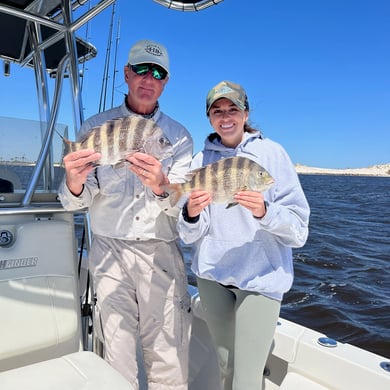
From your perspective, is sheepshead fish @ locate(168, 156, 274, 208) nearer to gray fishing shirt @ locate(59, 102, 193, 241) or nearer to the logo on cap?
gray fishing shirt @ locate(59, 102, 193, 241)

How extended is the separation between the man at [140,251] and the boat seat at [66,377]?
48 centimetres

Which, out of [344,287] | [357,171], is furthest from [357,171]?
[344,287]

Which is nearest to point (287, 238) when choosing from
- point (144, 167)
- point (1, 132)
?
point (144, 167)

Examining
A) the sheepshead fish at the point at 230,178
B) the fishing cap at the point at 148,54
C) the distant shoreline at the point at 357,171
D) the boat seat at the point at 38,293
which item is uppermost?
the distant shoreline at the point at 357,171

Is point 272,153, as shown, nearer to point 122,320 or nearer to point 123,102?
point 123,102

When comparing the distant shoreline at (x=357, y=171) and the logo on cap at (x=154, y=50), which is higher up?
the distant shoreline at (x=357, y=171)

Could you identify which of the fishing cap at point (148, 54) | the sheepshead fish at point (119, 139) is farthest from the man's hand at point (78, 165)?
the fishing cap at point (148, 54)

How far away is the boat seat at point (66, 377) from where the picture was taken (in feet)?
6.31

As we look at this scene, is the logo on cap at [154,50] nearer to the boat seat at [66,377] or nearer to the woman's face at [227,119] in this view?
the woman's face at [227,119]

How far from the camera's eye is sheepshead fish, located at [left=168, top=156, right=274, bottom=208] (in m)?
2.13

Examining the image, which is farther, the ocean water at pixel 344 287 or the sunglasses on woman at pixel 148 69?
the ocean water at pixel 344 287

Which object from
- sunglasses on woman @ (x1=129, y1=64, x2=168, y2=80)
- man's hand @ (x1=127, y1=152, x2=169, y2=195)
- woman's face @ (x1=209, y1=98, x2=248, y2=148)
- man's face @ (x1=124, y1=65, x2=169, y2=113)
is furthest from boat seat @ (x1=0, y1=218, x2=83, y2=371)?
woman's face @ (x1=209, y1=98, x2=248, y2=148)

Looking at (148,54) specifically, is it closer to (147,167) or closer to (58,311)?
(147,167)

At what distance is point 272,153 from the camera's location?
7.64 feet
